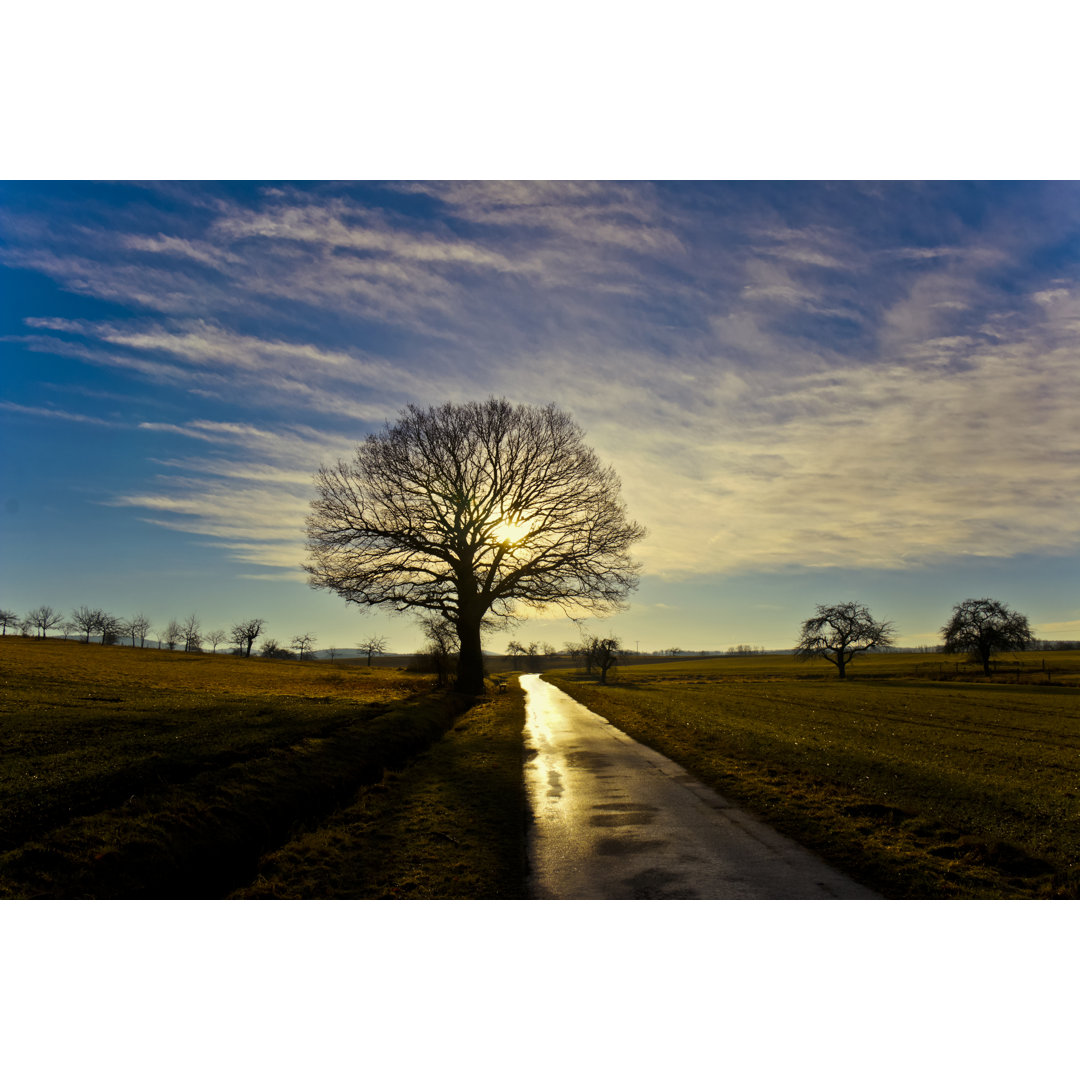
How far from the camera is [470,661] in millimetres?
36500

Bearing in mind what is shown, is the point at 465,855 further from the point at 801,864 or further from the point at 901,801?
the point at 901,801

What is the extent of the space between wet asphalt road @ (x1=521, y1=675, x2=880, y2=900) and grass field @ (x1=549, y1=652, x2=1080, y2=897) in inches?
22.0

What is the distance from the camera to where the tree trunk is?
35.5 metres

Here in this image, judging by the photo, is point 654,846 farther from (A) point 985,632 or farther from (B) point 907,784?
(A) point 985,632

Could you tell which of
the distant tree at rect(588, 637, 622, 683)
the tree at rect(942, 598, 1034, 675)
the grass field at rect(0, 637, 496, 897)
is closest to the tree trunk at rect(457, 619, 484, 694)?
the grass field at rect(0, 637, 496, 897)

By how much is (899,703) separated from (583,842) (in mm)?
41709

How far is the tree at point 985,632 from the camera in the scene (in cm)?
8525

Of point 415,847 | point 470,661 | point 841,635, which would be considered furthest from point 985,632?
point 415,847

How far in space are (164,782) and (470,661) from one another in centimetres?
2618

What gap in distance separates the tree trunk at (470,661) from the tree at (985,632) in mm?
75471

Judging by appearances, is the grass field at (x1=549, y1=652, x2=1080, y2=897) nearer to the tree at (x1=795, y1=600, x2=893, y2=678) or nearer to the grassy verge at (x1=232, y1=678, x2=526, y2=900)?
the grassy verge at (x1=232, y1=678, x2=526, y2=900)

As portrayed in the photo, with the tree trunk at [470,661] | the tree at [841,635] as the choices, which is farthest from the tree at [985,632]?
the tree trunk at [470,661]

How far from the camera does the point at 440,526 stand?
3369cm
